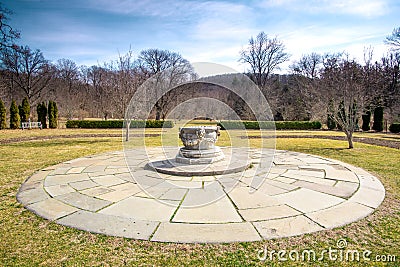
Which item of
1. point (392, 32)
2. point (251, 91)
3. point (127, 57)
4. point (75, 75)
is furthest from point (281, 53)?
point (75, 75)

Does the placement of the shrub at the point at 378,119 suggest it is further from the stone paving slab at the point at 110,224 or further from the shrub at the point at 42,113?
the shrub at the point at 42,113

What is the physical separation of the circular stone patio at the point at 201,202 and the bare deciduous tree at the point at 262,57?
82.3ft

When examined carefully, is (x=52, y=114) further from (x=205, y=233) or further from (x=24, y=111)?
(x=205, y=233)

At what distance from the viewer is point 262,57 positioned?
28766 mm

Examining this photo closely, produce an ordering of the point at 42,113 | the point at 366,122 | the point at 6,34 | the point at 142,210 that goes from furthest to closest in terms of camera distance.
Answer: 1. the point at 366,122
2. the point at 42,113
3. the point at 6,34
4. the point at 142,210

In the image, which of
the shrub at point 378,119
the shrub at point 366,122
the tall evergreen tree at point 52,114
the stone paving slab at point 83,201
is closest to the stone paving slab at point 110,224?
the stone paving slab at point 83,201

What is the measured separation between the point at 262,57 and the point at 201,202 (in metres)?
28.1

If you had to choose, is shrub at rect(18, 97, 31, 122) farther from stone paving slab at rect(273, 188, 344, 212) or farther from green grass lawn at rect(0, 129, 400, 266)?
stone paving slab at rect(273, 188, 344, 212)

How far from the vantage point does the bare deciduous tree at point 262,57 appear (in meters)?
28.2

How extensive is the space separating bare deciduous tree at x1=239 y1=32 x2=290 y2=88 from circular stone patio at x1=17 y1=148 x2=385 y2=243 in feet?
82.3

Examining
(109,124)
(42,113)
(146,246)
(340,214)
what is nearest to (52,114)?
(42,113)

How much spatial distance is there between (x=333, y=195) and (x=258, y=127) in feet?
63.2

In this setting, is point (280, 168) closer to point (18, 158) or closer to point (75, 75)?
point (18, 158)

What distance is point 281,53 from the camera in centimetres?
2844
